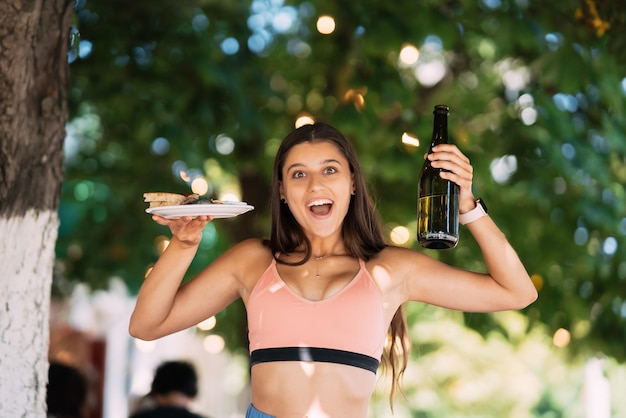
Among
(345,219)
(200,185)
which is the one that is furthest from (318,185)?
(200,185)

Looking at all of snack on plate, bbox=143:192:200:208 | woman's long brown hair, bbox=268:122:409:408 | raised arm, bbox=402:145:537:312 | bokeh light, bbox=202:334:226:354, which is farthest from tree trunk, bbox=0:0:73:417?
bokeh light, bbox=202:334:226:354

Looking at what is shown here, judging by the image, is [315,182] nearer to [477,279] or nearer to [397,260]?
[397,260]

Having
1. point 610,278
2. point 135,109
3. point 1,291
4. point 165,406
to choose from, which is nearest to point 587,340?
point 610,278

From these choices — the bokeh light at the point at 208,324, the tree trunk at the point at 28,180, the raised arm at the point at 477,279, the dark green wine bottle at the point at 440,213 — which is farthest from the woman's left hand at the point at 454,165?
the bokeh light at the point at 208,324

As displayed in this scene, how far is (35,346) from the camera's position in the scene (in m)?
3.25

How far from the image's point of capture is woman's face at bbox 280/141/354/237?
298 centimetres

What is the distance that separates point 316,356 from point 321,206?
1.54ft

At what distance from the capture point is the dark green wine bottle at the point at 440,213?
3.10 meters

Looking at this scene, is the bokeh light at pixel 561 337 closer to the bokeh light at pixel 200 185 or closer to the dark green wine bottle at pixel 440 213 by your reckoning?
the bokeh light at pixel 200 185

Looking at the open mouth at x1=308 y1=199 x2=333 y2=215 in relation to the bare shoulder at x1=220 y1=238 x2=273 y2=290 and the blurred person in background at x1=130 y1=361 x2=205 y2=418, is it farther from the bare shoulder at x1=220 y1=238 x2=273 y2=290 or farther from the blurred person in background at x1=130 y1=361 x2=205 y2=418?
the blurred person in background at x1=130 y1=361 x2=205 y2=418

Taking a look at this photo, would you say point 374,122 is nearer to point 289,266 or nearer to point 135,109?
point 135,109

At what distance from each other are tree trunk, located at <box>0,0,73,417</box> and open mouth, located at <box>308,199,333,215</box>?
3.06ft

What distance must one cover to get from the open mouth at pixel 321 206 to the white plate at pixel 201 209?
12.3 inches

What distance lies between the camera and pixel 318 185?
298 centimetres
